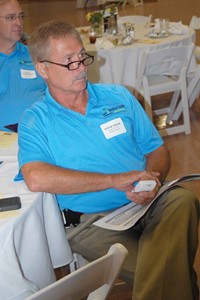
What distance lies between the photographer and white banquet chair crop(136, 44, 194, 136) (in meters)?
3.91

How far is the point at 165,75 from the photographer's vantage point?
4445 millimetres

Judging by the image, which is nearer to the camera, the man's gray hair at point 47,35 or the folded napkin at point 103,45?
the man's gray hair at point 47,35

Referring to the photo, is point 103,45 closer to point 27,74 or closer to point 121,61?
point 121,61

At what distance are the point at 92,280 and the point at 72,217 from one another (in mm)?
805

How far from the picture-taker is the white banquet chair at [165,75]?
12.8 feet

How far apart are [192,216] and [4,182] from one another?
2.49 feet

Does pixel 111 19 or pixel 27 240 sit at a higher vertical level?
pixel 111 19

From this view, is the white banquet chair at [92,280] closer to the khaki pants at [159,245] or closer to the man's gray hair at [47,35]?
the khaki pants at [159,245]

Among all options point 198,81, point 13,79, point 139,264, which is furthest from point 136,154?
point 198,81

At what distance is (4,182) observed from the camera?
186 cm

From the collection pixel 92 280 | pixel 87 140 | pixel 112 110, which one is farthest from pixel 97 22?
pixel 92 280

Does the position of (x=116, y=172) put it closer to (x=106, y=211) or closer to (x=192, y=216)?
(x=106, y=211)

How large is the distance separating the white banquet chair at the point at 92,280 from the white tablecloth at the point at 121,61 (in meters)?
3.04

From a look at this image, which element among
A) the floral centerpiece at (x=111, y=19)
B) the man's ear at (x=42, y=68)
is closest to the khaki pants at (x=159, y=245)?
the man's ear at (x=42, y=68)
